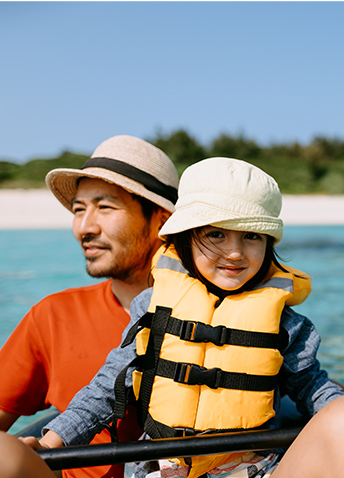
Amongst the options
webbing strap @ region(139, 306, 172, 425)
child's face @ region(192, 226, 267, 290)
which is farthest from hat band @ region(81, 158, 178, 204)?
webbing strap @ region(139, 306, 172, 425)

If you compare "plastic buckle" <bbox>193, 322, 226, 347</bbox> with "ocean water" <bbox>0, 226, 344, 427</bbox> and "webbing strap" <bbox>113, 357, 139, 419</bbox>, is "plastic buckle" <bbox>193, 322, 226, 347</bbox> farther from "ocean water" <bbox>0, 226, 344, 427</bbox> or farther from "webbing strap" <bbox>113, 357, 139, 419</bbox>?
"ocean water" <bbox>0, 226, 344, 427</bbox>

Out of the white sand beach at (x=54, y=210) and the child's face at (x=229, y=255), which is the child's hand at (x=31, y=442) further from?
the white sand beach at (x=54, y=210)

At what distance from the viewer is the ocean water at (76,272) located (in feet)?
20.2

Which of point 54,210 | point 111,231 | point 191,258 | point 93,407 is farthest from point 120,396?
point 54,210

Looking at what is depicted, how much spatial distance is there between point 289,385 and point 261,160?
25677mm

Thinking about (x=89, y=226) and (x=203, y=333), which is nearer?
(x=203, y=333)

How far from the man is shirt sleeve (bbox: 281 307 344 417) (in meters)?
0.56

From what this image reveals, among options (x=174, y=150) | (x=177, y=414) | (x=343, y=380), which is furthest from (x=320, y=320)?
(x=174, y=150)

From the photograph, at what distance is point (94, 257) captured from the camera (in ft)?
6.35

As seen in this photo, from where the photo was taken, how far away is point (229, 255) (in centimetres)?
147

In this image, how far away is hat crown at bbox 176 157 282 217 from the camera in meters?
1.48

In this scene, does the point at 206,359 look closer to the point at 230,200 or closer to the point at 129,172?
the point at 230,200

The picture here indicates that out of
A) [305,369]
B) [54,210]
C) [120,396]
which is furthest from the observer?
[54,210]

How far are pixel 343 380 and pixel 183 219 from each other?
336 centimetres
